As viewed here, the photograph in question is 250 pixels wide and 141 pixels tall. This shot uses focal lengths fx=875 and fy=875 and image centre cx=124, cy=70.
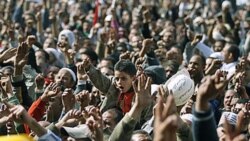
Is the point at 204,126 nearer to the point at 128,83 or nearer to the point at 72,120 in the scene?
the point at 72,120

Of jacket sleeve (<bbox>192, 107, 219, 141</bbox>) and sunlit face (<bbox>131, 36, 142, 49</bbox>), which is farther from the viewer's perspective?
sunlit face (<bbox>131, 36, 142, 49</bbox>)

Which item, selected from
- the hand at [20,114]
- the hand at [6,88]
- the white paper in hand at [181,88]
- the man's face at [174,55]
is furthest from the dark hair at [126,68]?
the man's face at [174,55]

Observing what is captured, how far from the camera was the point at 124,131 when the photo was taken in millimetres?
6531

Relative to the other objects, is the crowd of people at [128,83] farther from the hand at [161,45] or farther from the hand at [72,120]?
the hand at [161,45]

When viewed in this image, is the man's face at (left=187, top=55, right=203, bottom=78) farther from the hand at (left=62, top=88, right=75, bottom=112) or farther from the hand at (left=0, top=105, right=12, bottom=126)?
the hand at (left=0, top=105, right=12, bottom=126)

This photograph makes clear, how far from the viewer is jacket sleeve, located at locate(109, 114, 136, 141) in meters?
6.53

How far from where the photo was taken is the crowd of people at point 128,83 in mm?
5766

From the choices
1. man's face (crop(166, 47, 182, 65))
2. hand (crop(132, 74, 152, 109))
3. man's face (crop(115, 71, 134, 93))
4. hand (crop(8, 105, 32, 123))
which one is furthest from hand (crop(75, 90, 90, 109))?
man's face (crop(166, 47, 182, 65))

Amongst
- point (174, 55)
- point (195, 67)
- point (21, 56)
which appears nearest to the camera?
point (21, 56)

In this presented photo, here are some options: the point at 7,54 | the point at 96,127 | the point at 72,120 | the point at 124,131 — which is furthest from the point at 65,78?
the point at 96,127

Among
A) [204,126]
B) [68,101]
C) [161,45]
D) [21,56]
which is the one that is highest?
[21,56]

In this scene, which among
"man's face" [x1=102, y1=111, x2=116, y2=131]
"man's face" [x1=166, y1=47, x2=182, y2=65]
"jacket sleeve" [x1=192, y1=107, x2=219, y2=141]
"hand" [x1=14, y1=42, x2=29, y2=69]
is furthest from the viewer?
"man's face" [x1=166, y1=47, x2=182, y2=65]

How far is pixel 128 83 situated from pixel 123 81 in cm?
6

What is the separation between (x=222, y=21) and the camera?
624 inches
